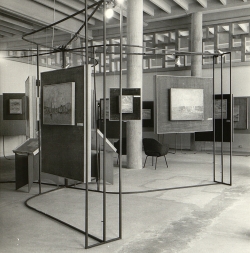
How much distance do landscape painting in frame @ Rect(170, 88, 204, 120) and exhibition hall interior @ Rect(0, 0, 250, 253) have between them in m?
0.02

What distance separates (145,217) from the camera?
18.0 ft

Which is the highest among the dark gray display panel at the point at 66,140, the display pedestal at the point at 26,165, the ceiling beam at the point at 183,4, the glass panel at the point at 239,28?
the ceiling beam at the point at 183,4

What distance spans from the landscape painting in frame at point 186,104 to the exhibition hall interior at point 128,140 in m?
0.02

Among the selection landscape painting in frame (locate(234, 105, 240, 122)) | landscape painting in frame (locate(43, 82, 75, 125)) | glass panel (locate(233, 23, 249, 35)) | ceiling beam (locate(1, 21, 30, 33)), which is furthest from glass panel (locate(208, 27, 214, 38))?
landscape painting in frame (locate(43, 82, 75, 125))

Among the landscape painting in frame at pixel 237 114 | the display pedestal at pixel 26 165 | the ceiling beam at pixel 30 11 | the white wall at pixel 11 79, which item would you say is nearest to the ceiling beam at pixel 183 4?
the landscape painting in frame at pixel 237 114

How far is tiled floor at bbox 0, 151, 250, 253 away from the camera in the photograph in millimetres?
4344

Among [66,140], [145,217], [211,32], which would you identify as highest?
[211,32]

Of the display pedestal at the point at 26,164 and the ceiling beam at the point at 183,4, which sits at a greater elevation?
the ceiling beam at the point at 183,4

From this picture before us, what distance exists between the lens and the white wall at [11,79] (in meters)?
13.4

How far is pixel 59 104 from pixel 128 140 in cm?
557

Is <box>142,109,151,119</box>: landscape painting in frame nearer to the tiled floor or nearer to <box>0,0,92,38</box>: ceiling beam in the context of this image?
<box>0,0,92,38</box>: ceiling beam

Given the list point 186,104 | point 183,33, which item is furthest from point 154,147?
point 183,33

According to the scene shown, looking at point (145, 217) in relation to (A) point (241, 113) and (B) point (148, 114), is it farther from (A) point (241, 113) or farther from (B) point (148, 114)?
(B) point (148, 114)

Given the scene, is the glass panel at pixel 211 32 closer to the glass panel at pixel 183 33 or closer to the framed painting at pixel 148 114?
the glass panel at pixel 183 33
